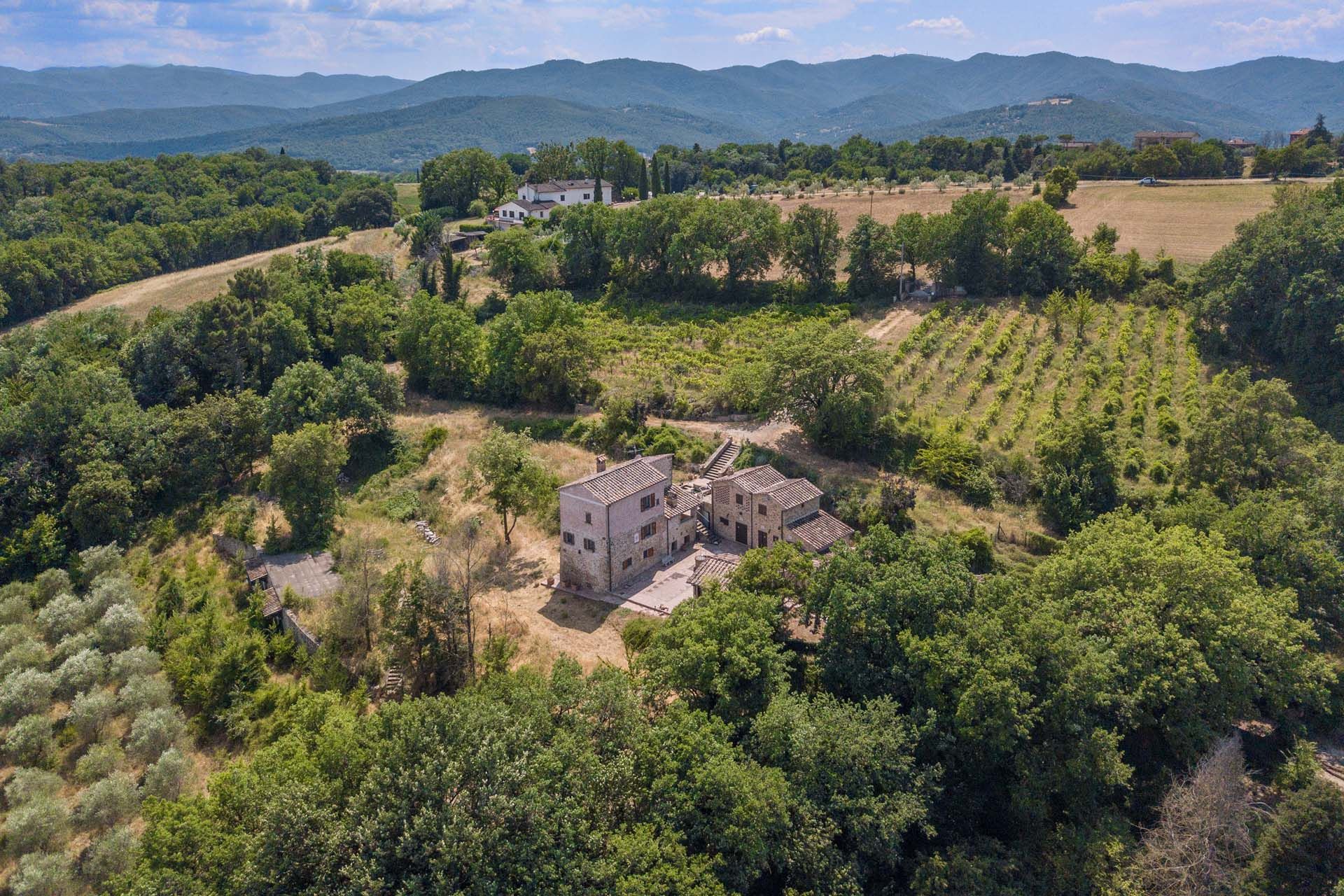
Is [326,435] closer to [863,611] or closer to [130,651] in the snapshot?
[130,651]

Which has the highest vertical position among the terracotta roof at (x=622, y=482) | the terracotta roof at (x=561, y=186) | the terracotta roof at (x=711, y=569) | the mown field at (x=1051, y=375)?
the terracotta roof at (x=561, y=186)

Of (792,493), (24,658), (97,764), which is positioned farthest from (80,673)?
(792,493)

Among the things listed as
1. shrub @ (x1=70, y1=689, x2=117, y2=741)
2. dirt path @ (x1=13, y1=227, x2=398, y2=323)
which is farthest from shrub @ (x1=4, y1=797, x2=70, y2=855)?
dirt path @ (x1=13, y1=227, x2=398, y2=323)

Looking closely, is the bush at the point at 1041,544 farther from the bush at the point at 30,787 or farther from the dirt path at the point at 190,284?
the dirt path at the point at 190,284

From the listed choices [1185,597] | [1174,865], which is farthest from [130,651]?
[1185,597]

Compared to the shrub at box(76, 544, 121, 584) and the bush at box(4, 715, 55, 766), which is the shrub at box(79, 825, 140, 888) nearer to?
the bush at box(4, 715, 55, 766)

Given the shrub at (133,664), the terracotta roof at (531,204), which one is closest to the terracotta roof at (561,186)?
the terracotta roof at (531,204)
